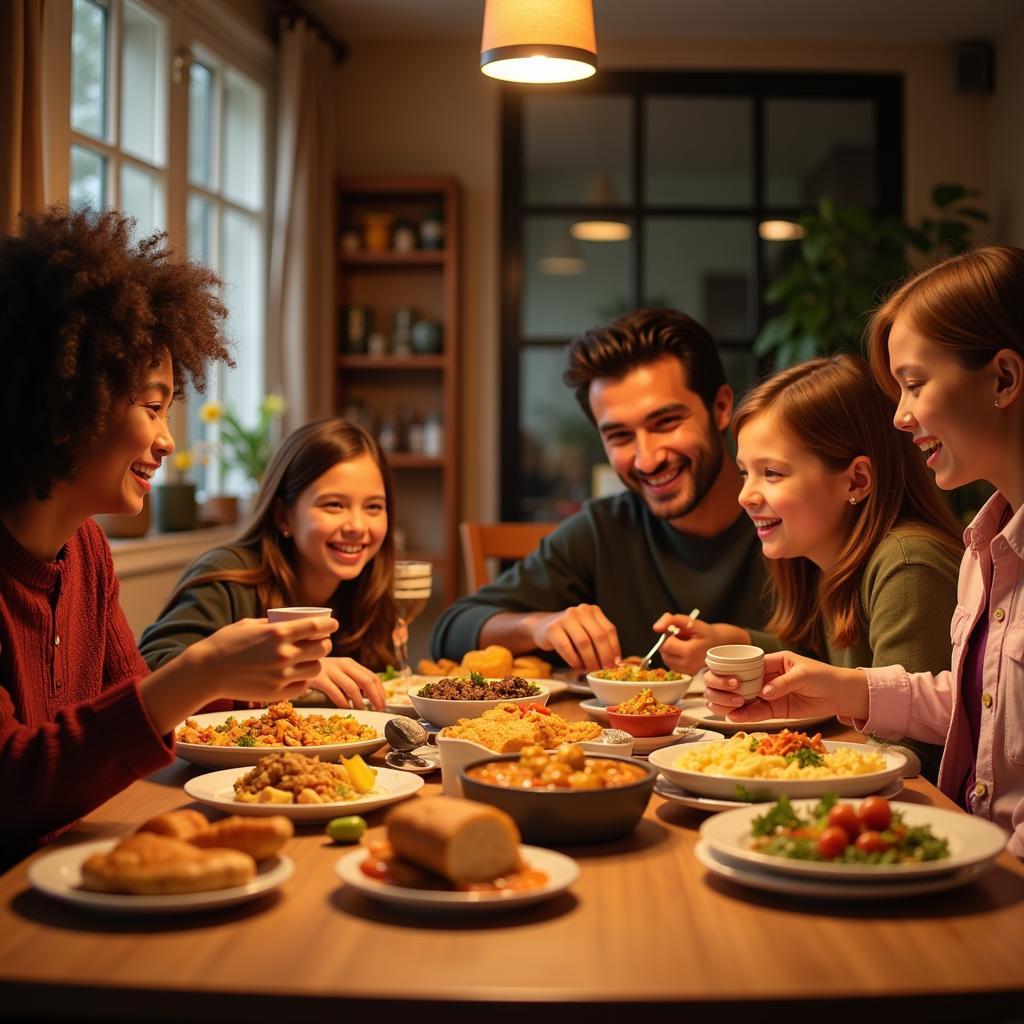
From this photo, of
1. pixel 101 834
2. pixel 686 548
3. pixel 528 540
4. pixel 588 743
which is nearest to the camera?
pixel 101 834

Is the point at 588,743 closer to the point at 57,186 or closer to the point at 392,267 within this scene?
the point at 57,186

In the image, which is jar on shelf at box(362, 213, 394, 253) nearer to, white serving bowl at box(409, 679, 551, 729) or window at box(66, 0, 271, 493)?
window at box(66, 0, 271, 493)

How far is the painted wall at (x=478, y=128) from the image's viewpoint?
6.07 metres

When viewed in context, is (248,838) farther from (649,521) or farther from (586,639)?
(649,521)

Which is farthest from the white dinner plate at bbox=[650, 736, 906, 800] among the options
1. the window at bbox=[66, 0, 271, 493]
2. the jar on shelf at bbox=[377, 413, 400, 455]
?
the jar on shelf at bbox=[377, 413, 400, 455]

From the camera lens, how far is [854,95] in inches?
240

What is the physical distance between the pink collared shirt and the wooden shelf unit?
431 cm

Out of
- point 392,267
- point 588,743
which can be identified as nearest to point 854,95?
point 392,267

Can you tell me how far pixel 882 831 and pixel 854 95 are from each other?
5.76 metres

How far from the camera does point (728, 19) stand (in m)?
5.70

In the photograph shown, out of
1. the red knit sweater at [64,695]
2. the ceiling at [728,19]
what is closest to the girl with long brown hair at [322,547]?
the red knit sweater at [64,695]

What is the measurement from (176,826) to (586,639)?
1.18 meters

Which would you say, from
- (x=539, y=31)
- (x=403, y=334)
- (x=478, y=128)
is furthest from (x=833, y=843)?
(x=478, y=128)

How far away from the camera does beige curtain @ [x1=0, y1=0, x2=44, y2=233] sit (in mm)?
2861
